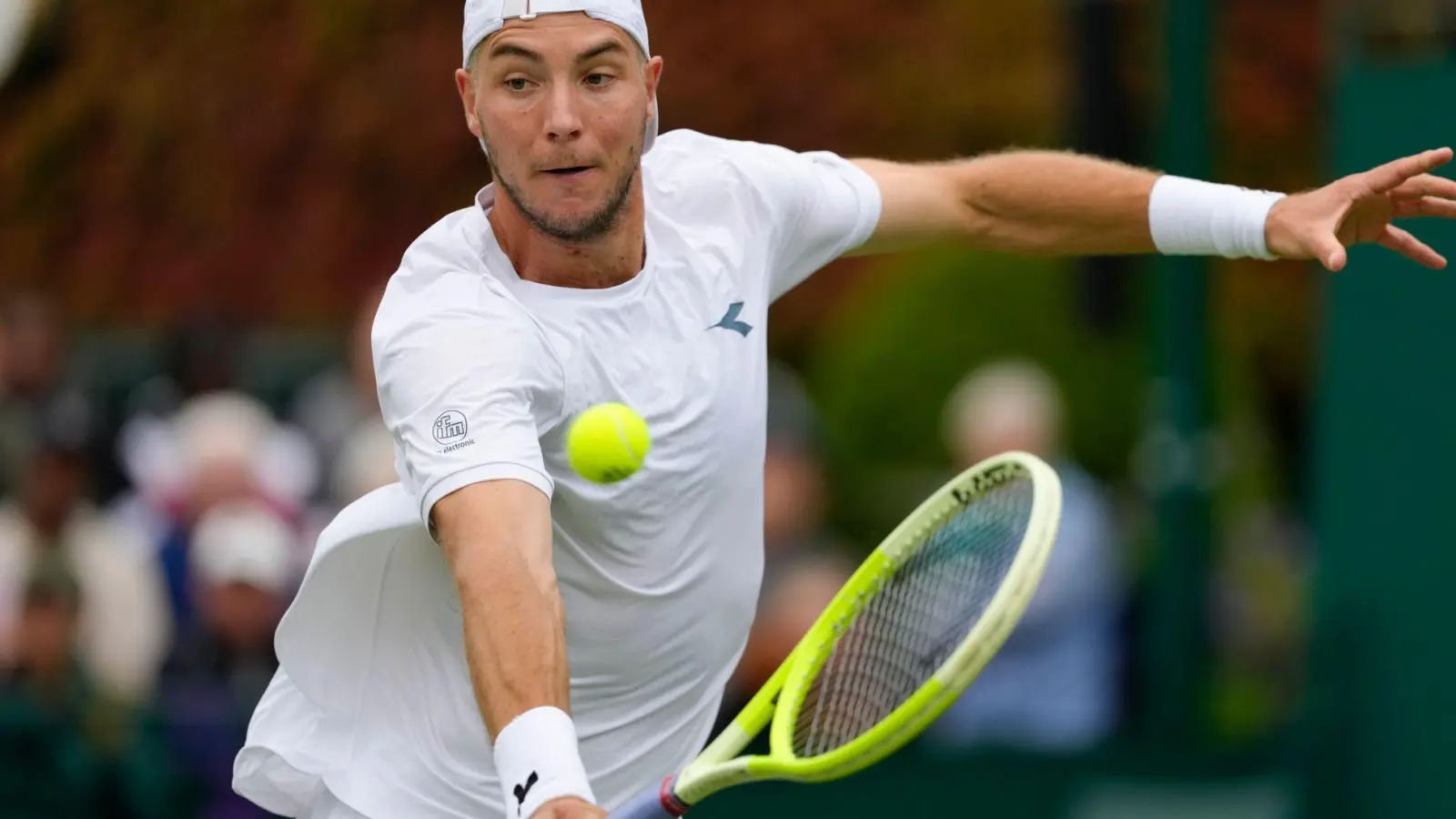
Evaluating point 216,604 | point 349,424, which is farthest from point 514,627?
Answer: point 349,424

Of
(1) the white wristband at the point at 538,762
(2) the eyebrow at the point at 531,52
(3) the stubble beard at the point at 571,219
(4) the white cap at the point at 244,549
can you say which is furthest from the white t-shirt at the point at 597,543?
(4) the white cap at the point at 244,549

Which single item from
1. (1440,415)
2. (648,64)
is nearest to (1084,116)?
(1440,415)

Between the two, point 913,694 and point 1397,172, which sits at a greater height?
point 1397,172

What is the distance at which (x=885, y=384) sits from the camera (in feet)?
48.8

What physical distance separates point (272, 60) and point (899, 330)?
13.1 feet

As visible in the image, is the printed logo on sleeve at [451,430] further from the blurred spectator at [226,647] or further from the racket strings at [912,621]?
the blurred spectator at [226,647]

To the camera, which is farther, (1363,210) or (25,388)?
(25,388)

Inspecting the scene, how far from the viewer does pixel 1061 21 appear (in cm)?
1452

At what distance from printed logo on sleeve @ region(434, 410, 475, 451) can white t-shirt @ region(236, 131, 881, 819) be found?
0.71 feet

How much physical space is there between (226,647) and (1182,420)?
140 inches

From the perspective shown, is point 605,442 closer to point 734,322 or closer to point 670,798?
point 734,322

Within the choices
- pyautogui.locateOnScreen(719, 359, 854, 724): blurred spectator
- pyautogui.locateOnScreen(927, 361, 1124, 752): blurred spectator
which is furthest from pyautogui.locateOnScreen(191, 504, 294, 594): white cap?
pyautogui.locateOnScreen(927, 361, 1124, 752): blurred spectator

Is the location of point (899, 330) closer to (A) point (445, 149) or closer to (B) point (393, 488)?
(A) point (445, 149)

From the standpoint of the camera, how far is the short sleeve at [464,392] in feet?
14.0
